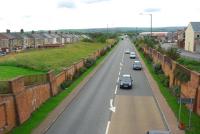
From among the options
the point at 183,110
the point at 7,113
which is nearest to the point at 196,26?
the point at 183,110

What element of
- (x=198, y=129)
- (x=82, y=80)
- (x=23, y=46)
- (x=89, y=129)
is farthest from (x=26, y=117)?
(x=23, y=46)

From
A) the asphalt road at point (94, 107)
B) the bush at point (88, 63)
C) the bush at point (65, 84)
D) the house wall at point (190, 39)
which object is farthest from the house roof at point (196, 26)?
the bush at point (65, 84)

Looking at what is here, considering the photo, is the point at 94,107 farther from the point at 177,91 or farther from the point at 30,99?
the point at 177,91

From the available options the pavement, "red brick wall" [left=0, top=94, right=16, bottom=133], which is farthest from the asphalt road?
"red brick wall" [left=0, top=94, right=16, bottom=133]

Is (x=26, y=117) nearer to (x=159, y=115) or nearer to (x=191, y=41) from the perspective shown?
(x=159, y=115)

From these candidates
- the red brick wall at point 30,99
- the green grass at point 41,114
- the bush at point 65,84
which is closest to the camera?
the green grass at point 41,114

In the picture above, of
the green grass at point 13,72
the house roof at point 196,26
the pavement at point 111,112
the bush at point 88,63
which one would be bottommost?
the pavement at point 111,112

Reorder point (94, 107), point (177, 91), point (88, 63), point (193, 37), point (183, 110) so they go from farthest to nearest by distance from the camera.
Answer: point (193, 37) < point (88, 63) < point (177, 91) < point (94, 107) < point (183, 110)

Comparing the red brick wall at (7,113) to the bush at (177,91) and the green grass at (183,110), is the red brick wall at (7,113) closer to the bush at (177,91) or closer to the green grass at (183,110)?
the green grass at (183,110)

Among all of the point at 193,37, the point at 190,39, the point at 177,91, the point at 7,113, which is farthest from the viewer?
the point at 190,39
